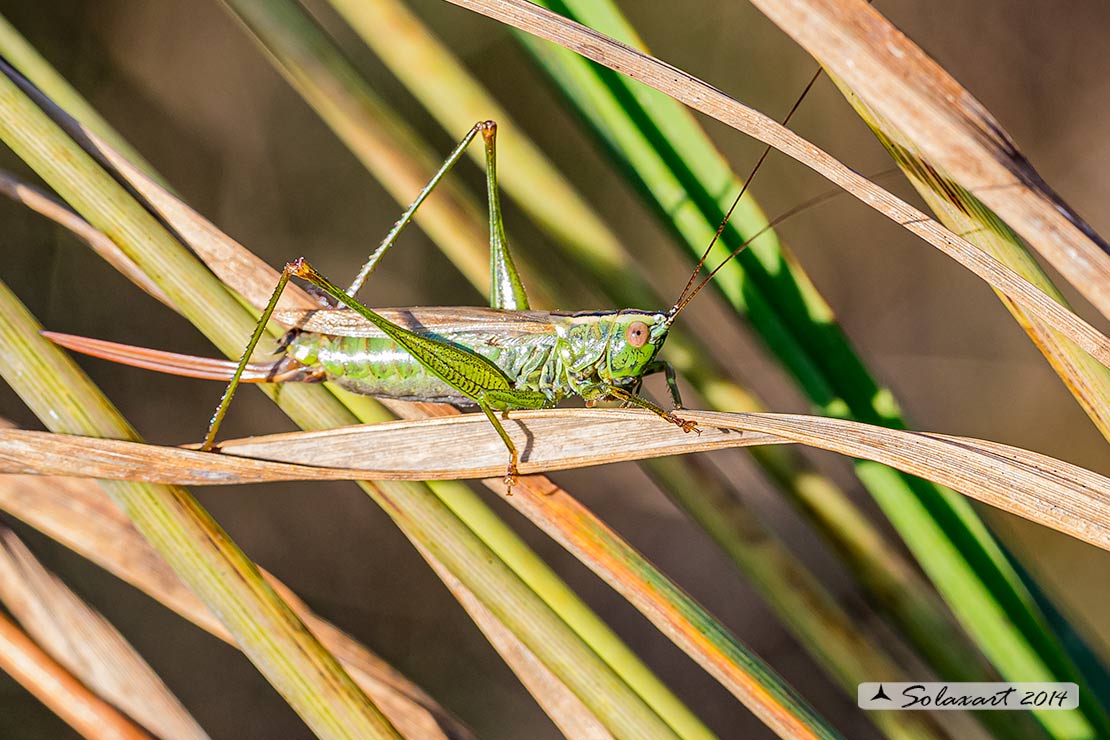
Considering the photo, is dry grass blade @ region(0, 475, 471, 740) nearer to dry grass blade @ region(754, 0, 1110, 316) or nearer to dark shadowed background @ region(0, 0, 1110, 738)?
dry grass blade @ region(754, 0, 1110, 316)

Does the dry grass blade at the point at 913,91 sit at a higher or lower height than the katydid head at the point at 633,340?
lower

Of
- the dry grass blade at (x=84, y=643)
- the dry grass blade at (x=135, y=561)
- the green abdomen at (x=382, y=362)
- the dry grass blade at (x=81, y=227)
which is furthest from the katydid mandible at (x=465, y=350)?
the dry grass blade at (x=84, y=643)

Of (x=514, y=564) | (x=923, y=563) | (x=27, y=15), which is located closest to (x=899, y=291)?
(x=923, y=563)

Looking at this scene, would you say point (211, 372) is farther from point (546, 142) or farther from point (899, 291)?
point (899, 291)

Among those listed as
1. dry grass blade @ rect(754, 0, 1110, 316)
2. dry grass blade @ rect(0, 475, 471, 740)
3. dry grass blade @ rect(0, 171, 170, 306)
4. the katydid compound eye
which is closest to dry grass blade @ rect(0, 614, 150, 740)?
dry grass blade @ rect(0, 475, 471, 740)

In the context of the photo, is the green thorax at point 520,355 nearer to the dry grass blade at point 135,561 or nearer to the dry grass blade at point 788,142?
the dry grass blade at point 135,561

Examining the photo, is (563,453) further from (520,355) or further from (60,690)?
(60,690)

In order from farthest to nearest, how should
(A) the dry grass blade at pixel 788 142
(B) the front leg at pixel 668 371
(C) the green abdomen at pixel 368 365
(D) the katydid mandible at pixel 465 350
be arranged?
1. (B) the front leg at pixel 668 371
2. (C) the green abdomen at pixel 368 365
3. (D) the katydid mandible at pixel 465 350
4. (A) the dry grass blade at pixel 788 142
